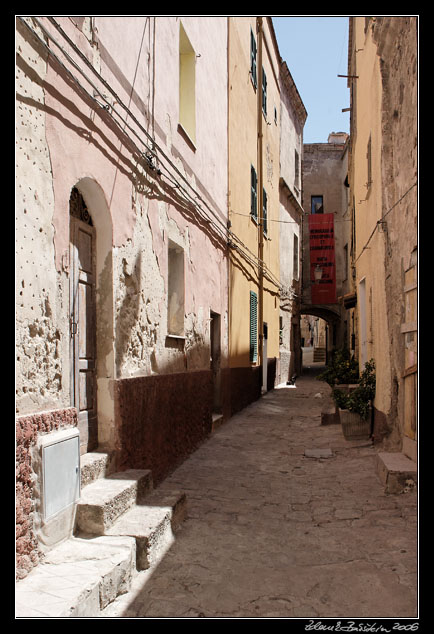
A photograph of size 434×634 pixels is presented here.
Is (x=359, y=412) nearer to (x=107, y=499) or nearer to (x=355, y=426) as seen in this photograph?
(x=355, y=426)

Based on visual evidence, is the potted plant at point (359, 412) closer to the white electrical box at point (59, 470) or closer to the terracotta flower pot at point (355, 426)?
the terracotta flower pot at point (355, 426)

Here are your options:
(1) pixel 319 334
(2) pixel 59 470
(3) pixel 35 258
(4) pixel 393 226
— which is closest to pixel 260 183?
(4) pixel 393 226

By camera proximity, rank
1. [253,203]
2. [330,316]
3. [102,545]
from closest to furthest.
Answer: [102,545] → [253,203] → [330,316]

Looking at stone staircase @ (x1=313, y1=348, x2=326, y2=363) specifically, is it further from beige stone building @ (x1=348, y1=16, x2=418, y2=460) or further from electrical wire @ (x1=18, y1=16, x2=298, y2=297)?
beige stone building @ (x1=348, y1=16, x2=418, y2=460)

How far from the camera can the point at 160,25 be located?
596 cm

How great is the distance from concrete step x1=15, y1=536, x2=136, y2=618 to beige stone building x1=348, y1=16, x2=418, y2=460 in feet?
10.9

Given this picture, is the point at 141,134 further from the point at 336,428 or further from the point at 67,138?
the point at 336,428

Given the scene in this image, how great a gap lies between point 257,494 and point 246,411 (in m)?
6.26

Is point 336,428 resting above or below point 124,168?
below

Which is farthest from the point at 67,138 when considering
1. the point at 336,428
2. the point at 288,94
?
the point at 288,94

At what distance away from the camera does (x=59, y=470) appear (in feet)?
11.0

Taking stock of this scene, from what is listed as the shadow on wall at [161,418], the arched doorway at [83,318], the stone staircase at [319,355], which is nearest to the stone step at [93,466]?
the arched doorway at [83,318]

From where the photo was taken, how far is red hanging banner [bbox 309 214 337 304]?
23.3m

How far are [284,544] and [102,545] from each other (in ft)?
4.86
